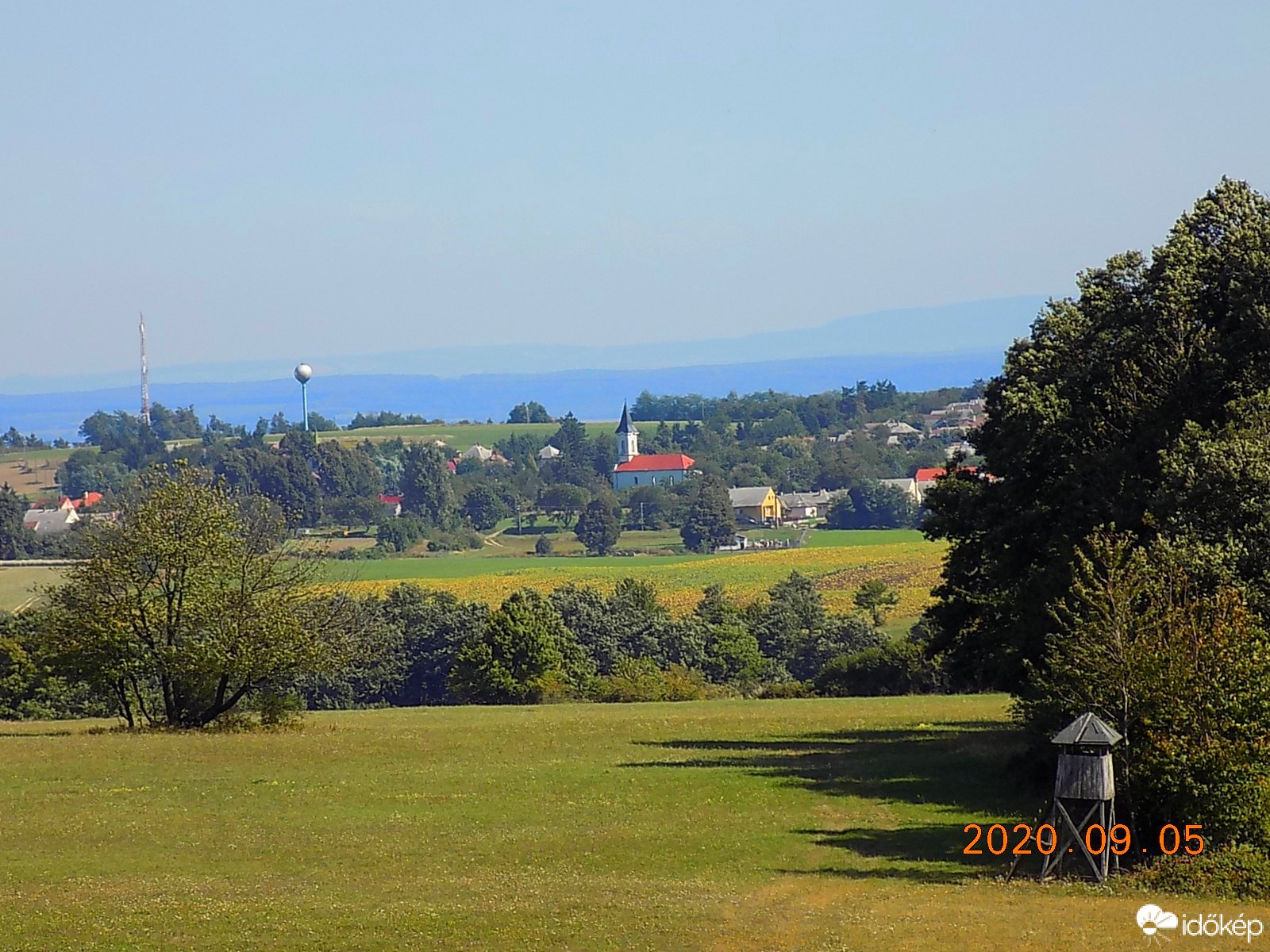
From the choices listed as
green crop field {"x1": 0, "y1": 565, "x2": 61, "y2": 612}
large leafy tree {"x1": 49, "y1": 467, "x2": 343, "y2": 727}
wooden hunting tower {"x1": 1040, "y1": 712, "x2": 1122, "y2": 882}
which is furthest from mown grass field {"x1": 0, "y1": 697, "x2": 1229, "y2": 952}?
green crop field {"x1": 0, "y1": 565, "x2": 61, "y2": 612}

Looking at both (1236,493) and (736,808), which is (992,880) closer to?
(736,808)

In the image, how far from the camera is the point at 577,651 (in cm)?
7600

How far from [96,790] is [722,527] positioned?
503 feet

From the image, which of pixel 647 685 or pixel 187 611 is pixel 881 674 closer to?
pixel 647 685

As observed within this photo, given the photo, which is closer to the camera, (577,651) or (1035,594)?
(1035,594)

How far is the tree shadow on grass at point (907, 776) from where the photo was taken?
2380 centimetres

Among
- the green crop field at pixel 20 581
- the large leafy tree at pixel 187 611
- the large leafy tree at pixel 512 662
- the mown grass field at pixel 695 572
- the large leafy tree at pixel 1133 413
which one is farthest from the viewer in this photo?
the mown grass field at pixel 695 572

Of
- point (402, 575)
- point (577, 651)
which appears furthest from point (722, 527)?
point (577, 651)

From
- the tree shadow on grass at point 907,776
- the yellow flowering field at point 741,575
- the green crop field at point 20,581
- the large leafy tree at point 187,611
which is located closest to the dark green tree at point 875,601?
the yellow flowering field at point 741,575

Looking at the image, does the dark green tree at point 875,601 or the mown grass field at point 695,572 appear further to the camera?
the mown grass field at point 695,572
